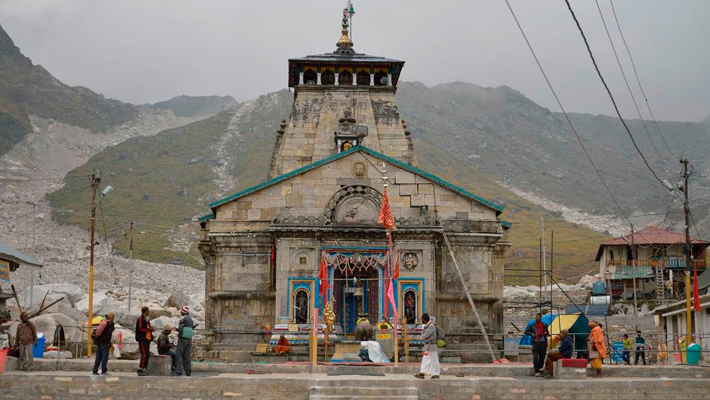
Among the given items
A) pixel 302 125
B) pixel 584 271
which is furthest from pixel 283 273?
pixel 584 271

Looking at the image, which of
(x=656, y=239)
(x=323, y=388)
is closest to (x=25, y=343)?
(x=323, y=388)

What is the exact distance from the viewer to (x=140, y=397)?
96.1 ft

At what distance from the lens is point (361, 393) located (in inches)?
1152

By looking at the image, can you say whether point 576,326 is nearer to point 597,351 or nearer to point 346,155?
point 597,351

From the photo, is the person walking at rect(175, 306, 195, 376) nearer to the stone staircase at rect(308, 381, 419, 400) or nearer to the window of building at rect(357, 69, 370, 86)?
the stone staircase at rect(308, 381, 419, 400)

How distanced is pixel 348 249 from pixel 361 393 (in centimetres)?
Answer: 1539

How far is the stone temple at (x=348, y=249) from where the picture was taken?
44125 millimetres

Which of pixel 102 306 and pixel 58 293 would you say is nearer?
pixel 102 306

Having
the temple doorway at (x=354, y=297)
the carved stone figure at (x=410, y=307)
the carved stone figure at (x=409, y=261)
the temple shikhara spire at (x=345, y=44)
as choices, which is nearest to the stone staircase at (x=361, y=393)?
the carved stone figure at (x=410, y=307)

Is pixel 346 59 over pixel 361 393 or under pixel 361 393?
over

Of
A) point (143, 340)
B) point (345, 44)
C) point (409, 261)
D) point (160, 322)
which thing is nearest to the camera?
point (143, 340)

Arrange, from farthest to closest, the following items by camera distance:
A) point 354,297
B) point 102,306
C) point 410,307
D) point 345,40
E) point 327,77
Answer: point 102,306 < point 345,40 < point 327,77 < point 354,297 < point 410,307

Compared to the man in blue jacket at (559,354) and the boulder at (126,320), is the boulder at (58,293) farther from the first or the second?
the man in blue jacket at (559,354)

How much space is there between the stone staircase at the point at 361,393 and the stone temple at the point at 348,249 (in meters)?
13.5
